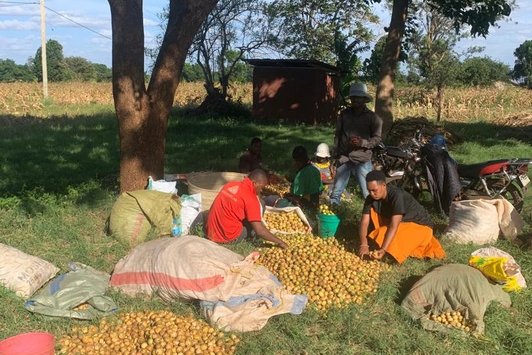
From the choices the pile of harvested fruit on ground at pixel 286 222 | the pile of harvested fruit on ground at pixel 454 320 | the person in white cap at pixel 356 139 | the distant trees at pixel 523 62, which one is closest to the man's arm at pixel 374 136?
the person in white cap at pixel 356 139

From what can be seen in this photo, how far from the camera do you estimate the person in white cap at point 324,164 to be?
7988 mm

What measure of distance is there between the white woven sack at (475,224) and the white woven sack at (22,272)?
14.1 ft

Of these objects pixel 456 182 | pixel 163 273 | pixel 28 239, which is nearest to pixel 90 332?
pixel 163 273

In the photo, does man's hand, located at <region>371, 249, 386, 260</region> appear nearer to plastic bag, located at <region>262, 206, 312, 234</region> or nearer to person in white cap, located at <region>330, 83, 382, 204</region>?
plastic bag, located at <region>262, 206, 312, 234</region>

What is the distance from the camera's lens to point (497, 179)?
256 inches

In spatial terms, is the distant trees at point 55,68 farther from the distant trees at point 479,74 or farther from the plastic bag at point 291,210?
the plastic bag at point 291,210

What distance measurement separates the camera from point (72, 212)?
6867 mm

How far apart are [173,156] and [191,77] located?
32.7 m

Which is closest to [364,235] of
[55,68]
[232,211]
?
[232,211]

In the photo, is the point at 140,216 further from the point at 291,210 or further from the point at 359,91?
the point at 359,91

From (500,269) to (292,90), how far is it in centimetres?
1467

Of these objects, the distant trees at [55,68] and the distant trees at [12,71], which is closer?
the distant trees at [55,68]

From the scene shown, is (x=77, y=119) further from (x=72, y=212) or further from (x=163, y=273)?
(x=163, y=273)

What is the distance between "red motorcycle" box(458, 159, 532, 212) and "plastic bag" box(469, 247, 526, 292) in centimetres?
175
